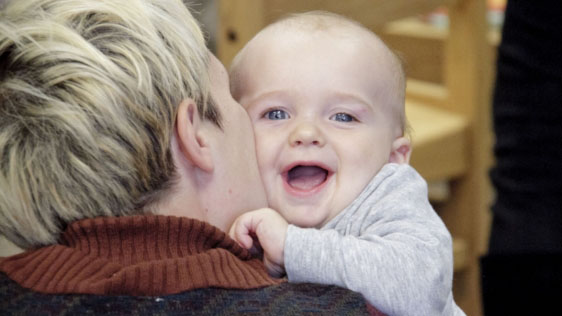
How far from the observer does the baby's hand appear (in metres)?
1.10

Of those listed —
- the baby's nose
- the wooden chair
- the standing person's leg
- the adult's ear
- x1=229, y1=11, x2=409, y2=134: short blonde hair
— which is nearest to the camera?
the adult's ear

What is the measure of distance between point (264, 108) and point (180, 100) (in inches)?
10.1

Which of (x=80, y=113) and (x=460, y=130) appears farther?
(x=460, y=130)

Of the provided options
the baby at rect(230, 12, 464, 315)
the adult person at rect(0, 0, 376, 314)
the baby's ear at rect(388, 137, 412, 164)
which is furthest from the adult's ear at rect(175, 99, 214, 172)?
the baby's ear at rect(388, 137, 412, 164)

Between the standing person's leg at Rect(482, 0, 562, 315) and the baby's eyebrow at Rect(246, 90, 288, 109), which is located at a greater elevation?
the baby's eyebrow at Rect(246, 90, 288, 109)

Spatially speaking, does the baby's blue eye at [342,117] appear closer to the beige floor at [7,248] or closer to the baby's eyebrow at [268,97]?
the baby's eyebrow at [268,97]

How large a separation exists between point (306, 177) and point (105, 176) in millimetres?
360

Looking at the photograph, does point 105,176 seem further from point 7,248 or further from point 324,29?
point 324,29

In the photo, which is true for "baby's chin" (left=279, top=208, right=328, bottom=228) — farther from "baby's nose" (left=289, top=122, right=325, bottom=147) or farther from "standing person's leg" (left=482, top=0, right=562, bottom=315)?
"standing person's leg" (left=482, top=0, right=562, bottom=315)

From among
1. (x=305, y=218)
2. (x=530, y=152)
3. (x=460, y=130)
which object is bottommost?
(x=460, y=130)

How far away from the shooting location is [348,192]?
1.22 metres

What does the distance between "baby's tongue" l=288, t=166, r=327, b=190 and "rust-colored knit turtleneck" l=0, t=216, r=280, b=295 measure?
24 cm

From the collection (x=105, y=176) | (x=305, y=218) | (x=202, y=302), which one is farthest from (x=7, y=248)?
(x=305, y=218)

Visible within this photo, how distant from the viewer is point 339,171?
122 centimetres
